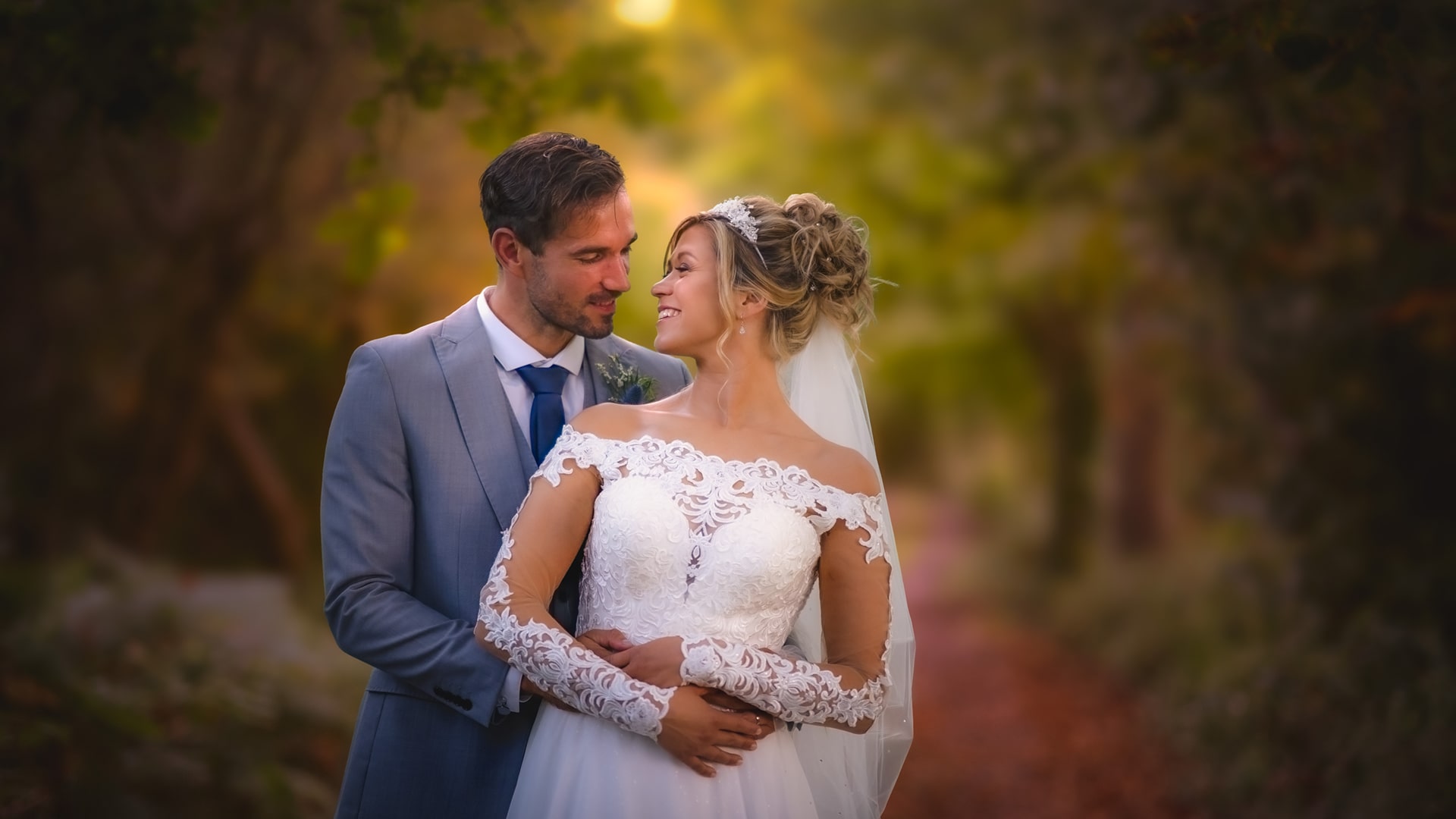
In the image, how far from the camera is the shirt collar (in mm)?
3377

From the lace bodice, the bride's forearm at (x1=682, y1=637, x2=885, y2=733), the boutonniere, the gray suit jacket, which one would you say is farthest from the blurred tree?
the bride's forearm at (x1=682, y1=637, x2=885, y2=733)

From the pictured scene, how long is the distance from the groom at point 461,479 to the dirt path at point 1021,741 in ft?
16.2

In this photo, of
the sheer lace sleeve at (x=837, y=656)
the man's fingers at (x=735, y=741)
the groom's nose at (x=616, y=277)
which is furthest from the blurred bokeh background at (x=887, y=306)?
the man's fingers at (x=735, y=741)

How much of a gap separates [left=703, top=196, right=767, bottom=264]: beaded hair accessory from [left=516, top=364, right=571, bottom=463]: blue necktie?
623 mm

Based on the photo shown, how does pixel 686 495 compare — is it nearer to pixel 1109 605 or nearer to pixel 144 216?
pixel 144 216

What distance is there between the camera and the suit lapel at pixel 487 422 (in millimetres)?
3221

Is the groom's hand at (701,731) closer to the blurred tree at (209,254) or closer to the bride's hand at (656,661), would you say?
the bride's hand at (656,661)

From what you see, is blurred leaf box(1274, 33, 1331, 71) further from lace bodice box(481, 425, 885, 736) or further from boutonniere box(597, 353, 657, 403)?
boutonniere box(597, 353, 657, 403)

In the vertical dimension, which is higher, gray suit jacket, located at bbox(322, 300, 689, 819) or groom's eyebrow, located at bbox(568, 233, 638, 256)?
groom's eyebrow, located at bbox(568, 233, 638, 256)

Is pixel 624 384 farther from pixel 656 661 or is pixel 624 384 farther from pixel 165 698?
pixel 165 698

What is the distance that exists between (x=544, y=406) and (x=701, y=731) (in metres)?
1.00

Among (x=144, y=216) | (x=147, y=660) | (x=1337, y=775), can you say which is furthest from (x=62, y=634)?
(x=1337, y=775)

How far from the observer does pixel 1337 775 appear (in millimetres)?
6371

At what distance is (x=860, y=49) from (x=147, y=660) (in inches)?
313
